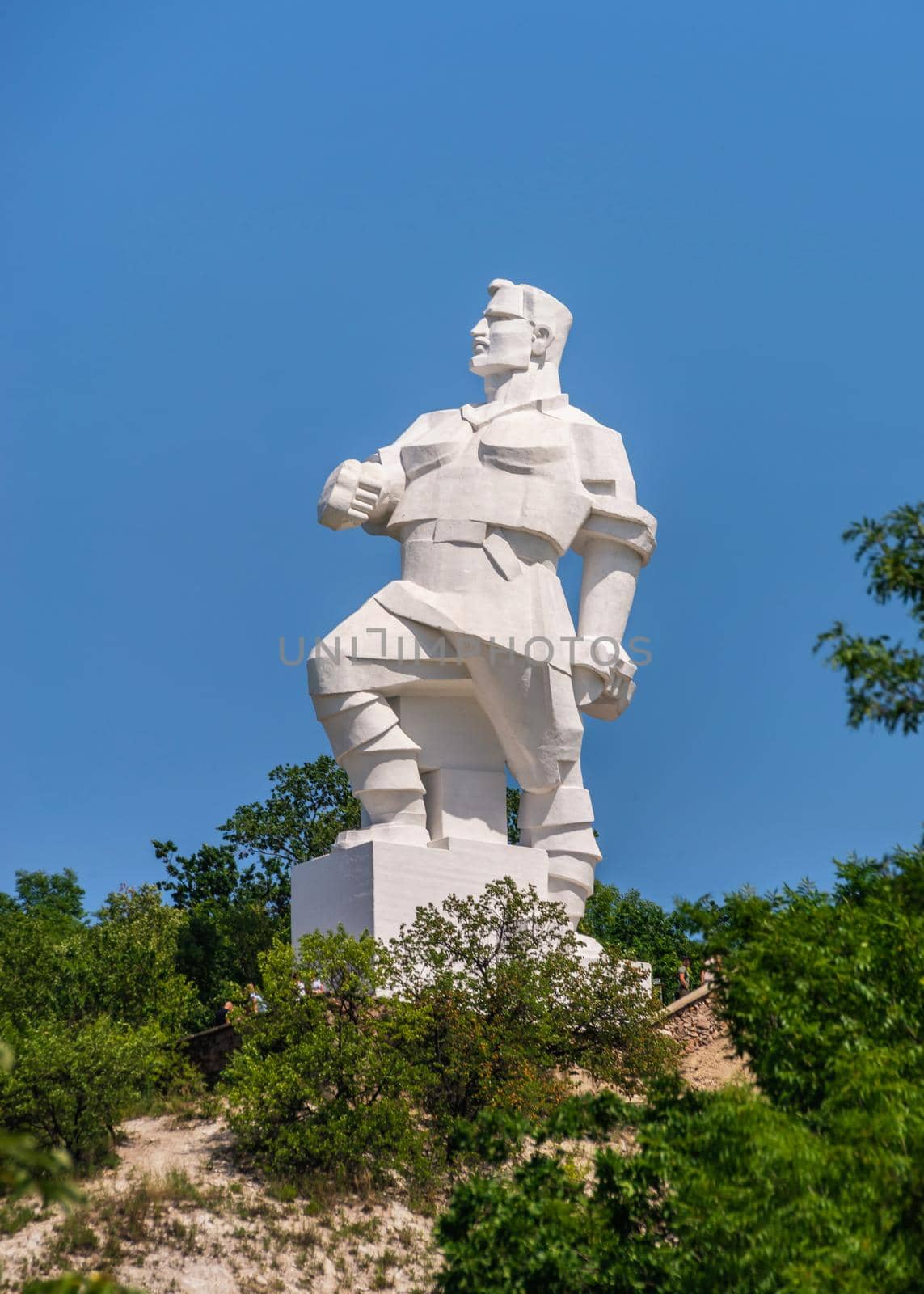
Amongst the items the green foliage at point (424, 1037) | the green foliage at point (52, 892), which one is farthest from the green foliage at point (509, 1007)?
the green foliage at point (52, 892)

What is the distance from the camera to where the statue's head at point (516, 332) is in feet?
54.5

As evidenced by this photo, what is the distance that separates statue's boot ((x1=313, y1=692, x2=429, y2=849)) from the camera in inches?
588

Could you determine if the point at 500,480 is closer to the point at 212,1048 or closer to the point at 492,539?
the point at 492,539

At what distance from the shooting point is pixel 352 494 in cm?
1589

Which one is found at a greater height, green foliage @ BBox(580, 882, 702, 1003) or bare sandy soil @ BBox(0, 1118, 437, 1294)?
green foliage @ BBox(580, 882, 702, 1003)

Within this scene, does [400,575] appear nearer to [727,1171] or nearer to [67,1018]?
[67,1018]

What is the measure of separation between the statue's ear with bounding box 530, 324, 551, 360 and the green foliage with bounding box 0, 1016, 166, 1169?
302 inches

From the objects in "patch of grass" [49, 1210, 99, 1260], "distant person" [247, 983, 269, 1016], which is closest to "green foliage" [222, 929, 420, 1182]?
"distant person" [247, 983, 269, 1016]

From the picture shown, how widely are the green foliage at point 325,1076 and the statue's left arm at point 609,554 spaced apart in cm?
389

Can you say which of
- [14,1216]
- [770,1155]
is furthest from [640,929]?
[770,1155]

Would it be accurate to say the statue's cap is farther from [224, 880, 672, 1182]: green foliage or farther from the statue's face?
[224, 880, 672, 1182]: green foliage

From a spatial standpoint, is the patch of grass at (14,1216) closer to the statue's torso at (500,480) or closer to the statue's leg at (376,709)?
the statue's leg at (376,709)

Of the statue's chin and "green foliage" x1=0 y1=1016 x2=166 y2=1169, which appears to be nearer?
"green foliage" x1=0 y1=1016 x2=166 y2=1169

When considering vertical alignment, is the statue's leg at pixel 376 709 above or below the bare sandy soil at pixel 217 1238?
above
